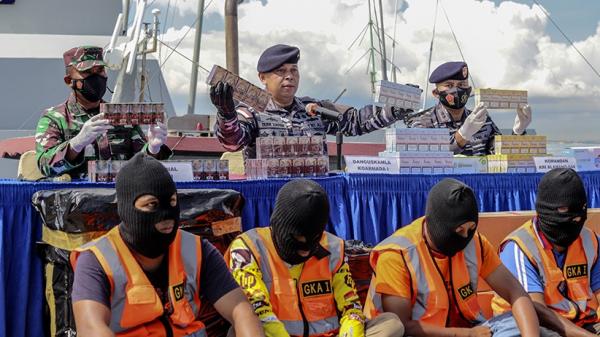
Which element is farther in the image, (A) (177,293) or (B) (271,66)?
(B) (271,66)

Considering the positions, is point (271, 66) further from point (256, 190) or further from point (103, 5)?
point (103, 5)

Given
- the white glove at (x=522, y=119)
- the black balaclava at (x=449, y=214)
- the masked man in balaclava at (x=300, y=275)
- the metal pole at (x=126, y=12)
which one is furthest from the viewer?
the metal pole at (x=126, y=12)

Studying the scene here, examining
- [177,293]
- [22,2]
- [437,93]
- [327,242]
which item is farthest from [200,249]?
[22,2]

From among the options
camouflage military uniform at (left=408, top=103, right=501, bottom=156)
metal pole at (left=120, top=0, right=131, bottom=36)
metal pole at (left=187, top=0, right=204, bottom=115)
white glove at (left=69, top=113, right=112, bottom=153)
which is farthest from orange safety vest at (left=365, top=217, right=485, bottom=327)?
metal pole at (left=187, top=0, right=204, bottom=115)

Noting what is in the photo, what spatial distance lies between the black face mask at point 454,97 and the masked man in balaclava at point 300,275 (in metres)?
2.66

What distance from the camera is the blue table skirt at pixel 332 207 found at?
3662 millimetres

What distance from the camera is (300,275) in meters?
3.19

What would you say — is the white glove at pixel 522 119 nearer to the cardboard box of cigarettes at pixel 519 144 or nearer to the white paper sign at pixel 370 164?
the cardboard box of cigarettes at pixel 519 144

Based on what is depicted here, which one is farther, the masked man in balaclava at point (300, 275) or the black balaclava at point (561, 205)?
the black balaclava at point (561, 205)

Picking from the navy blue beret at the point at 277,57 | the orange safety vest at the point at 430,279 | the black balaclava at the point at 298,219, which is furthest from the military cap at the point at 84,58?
the orange safety vest at the point at 430,279

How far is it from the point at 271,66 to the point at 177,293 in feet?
7.23

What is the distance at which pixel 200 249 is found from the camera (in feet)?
9.64

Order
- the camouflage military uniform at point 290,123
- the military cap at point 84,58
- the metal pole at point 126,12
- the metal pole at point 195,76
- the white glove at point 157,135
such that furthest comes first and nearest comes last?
the metal pole at point 195,76
the metal pole at point 126,12
the camouflage military uniform at point 290,123
the military cap at point 84,58
the white glove at point 157,135

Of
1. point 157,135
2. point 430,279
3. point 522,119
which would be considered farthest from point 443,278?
point 522,119
